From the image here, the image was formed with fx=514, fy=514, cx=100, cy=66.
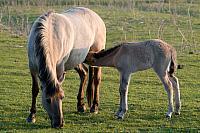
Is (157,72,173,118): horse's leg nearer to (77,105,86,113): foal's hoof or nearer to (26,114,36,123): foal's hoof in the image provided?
(77,105,86,113): foal's hoof

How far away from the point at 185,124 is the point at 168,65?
3.75 ft

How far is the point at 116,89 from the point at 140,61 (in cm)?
300

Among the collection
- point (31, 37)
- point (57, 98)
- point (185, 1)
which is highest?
point (31, 37)

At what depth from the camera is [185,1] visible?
3562 cm

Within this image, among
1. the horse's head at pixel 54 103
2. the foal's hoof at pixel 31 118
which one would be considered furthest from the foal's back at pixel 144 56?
the horse's head at pixel 54 103

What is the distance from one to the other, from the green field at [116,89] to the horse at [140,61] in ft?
1.25

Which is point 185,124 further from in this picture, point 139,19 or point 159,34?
point 139,19

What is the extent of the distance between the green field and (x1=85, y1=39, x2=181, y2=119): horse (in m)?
0.38

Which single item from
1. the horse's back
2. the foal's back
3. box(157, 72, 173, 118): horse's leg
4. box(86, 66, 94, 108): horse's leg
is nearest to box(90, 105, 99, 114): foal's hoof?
box(86, 66, 94, 108): horse's leg

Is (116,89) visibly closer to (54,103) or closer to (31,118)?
(31,118)

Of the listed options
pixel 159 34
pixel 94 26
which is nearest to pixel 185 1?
pixel 159 34

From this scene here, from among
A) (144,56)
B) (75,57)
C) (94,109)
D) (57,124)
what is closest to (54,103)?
(57,124)

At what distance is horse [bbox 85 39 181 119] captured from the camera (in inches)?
363

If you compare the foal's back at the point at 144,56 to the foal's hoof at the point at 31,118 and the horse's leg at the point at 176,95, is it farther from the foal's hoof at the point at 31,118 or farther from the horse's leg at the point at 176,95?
the foal's hoof at the point at 31,118
